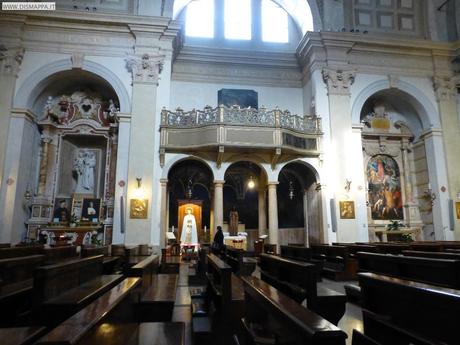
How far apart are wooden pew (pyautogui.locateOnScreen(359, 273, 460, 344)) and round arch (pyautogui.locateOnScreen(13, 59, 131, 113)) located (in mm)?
11759

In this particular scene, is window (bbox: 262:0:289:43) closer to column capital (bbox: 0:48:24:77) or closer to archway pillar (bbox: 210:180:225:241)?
archway pillar (bbox: 210:180:225:241)

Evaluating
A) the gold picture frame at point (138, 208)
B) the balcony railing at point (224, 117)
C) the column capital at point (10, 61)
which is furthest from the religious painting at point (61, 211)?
the balcony railing at point (224, 117)

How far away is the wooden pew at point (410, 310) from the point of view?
1.59 m

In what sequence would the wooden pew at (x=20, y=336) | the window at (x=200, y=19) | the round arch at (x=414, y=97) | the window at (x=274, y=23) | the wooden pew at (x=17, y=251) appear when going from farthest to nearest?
the window at (x=274, y=23)
the window at (x=200, y=19)
the round arch at (x=414, y=97)
the wooden pew at (x=17, y=251)
the wooden pew at (x=20, y=336)

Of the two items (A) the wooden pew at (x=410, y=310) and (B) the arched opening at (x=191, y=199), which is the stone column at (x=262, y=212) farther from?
(A) the wooden pew at (x=410, y=310)

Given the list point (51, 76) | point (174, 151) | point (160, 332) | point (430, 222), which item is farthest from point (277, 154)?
point (160, 332)

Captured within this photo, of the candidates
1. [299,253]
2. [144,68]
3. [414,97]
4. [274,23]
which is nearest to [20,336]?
[299,253]

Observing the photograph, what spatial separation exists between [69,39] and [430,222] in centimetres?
1639

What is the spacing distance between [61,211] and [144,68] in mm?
6337

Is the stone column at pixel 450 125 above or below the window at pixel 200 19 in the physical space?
below

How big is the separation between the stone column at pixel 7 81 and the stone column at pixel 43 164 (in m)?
1.58

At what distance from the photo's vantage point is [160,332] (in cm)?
206

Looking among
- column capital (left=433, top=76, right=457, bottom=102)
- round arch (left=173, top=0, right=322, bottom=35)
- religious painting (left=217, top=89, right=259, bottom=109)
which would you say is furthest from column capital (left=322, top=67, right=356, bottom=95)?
column capital (left=433, top=76, right=457, bottom=102)

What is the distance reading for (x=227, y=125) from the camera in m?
12.2
